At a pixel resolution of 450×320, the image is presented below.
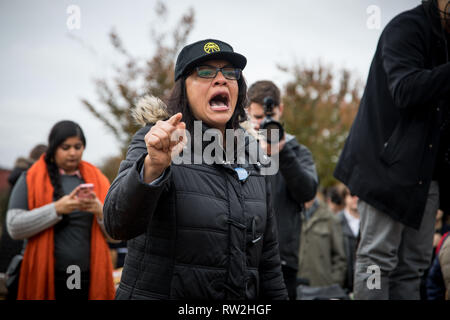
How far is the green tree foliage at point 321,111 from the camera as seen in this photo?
44.8ft

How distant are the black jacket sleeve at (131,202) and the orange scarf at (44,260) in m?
2.03

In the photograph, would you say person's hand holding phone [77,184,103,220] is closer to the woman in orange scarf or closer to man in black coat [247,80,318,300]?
the woman in orange scarf

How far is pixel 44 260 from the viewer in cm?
343

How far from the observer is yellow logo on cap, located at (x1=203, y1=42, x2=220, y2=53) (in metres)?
1.96

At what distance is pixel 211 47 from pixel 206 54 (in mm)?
64

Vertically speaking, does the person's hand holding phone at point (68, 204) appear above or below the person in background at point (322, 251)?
above

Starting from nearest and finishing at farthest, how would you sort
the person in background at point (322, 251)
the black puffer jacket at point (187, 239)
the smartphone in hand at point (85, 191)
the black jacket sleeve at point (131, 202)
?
the black jacket sleeve at point (131, 202) < the black puffer jacket at point (187, 239) < the smartphone in hand at point (85, 191) < the person in background at point (322, 251)

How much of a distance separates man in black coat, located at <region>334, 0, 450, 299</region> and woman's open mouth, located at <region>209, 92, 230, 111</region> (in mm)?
1021

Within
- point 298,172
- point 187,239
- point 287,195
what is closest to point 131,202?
point 187,239

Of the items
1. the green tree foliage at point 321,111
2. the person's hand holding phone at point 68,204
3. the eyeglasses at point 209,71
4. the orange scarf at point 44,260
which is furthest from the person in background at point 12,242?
the green tree foliage at point 321,111

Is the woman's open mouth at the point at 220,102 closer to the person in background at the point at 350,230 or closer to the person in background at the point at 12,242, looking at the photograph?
the person in background at the point at 12,242

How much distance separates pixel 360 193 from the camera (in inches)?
101
